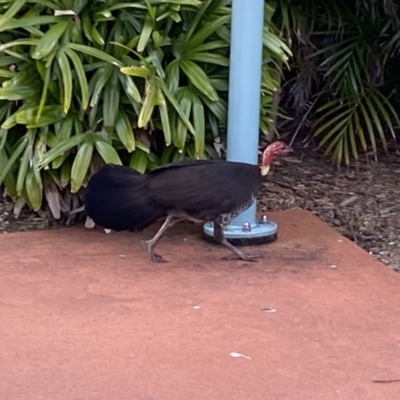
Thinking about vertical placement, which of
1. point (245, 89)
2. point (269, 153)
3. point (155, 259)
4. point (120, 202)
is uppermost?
point (245, 89)

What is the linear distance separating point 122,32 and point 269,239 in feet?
4.67

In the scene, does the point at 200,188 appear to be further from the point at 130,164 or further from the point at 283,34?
the point at 283,34

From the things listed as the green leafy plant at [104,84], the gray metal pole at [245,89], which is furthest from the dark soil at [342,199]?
the gray metal pole at [245,89]

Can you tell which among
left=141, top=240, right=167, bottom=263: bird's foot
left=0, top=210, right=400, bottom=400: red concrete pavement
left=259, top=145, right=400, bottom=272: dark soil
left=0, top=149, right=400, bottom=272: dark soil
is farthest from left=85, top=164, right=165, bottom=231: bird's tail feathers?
left=259, top=145, right=400, bottom=272: dark soil

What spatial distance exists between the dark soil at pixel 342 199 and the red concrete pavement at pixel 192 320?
0.83 feet

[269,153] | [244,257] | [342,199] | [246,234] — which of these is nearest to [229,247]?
[244,257]

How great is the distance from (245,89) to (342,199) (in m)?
1.40

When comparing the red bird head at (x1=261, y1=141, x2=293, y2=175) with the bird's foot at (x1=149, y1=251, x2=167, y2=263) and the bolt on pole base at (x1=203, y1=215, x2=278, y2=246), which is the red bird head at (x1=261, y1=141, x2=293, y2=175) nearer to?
the bolt on pole base at (x1=203, y1=215, x2=278, y2=246)

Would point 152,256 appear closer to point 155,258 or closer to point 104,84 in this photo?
point 155,258

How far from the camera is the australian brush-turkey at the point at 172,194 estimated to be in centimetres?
468

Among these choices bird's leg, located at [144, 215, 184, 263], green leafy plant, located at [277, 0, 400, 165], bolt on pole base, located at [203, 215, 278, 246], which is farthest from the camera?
green leafy plant, located at [277, 0, 400, 165]

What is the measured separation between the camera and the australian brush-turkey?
15.3 ft

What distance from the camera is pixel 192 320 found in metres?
4.09

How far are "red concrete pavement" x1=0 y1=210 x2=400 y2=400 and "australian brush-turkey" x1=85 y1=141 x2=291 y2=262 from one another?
250 mm
